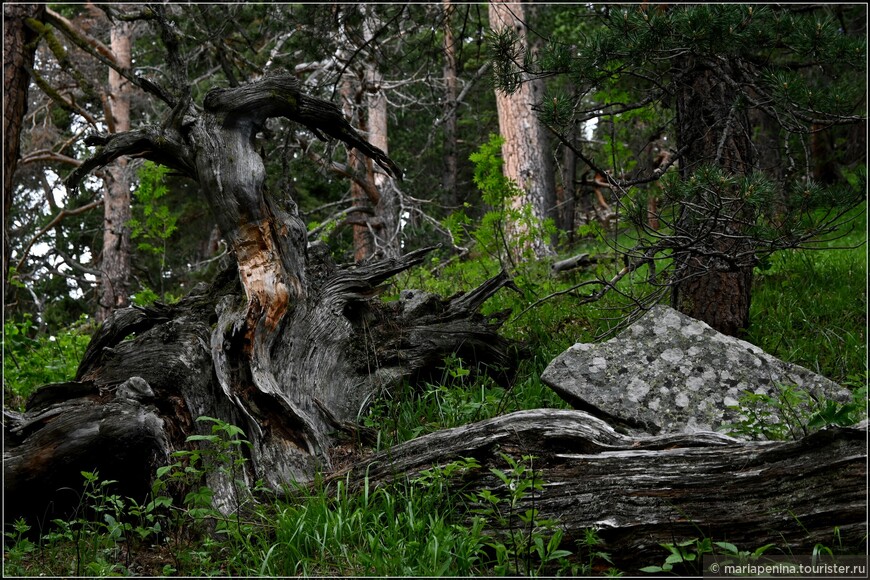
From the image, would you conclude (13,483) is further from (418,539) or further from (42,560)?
(418,539)

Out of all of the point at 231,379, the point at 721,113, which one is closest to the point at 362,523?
the point at 231,379

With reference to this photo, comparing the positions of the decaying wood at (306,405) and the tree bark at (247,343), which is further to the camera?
the tree bark at (247,343)

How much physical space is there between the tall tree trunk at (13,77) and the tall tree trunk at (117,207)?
5.63 metres

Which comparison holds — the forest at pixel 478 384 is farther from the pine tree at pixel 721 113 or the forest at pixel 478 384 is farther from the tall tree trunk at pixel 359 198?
the tall tree trunk at pixel 359 198

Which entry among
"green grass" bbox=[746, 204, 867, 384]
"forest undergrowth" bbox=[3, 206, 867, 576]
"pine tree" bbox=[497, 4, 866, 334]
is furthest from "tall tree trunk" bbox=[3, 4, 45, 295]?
"green grass" bbox=[746, 204, 867, 384]

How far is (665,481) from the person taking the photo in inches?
139

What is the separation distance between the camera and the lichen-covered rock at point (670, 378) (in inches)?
180

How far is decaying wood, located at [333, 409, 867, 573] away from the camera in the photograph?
10.4 feet

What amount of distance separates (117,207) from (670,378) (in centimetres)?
1353

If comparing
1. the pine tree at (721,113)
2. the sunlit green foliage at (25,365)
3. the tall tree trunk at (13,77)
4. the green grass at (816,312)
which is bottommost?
the sunlit green foliage at (25,365)

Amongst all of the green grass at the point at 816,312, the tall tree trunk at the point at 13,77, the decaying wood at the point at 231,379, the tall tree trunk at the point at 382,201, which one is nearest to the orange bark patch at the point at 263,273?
the decaying wood at the point at 231,379

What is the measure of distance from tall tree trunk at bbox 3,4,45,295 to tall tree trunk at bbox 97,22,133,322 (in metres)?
5.63

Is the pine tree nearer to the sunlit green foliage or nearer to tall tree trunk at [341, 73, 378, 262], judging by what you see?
the sunlit green foliage

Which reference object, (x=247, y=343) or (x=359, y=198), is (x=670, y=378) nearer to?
(x=247, y=343)
